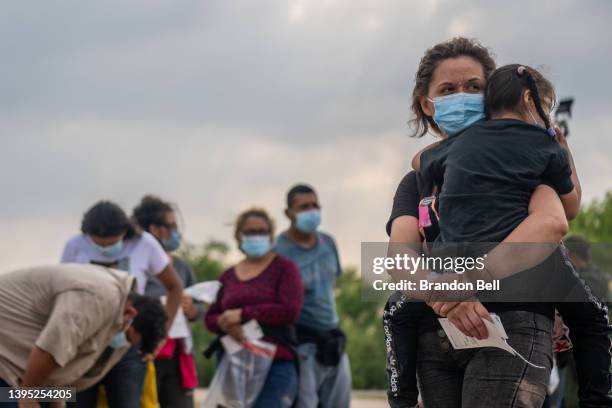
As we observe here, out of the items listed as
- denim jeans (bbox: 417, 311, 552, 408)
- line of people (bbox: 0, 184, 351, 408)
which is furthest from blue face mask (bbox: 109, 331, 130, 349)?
denim jeans (bbox: 417, 311, 552, 408)

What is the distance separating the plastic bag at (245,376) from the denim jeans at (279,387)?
6 cm

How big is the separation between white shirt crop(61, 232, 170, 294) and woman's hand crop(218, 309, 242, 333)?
96cm

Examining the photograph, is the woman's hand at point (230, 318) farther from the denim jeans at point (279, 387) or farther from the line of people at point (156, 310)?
the denim jeans at point (279, 387)

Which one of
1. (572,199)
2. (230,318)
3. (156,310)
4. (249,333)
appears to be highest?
(572,199)

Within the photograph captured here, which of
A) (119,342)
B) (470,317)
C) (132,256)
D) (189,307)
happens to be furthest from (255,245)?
(470,317)

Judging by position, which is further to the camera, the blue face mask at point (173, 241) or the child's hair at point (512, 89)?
the blue face mask at point (173, 241)

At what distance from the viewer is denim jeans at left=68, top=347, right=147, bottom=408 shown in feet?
26.6


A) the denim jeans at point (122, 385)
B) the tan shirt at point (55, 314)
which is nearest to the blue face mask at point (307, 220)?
the denim jeans at point (122, 385)

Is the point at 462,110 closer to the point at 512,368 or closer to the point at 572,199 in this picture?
the point at 572,199

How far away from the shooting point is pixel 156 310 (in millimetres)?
7836

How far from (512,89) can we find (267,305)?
593 centimetres

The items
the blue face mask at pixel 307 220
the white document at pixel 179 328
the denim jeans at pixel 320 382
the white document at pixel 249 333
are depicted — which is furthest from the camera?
the blue face mask at pixel 307 220

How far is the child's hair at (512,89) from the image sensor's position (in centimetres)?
401

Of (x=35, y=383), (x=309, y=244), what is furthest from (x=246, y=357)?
(x=35, y=383)
